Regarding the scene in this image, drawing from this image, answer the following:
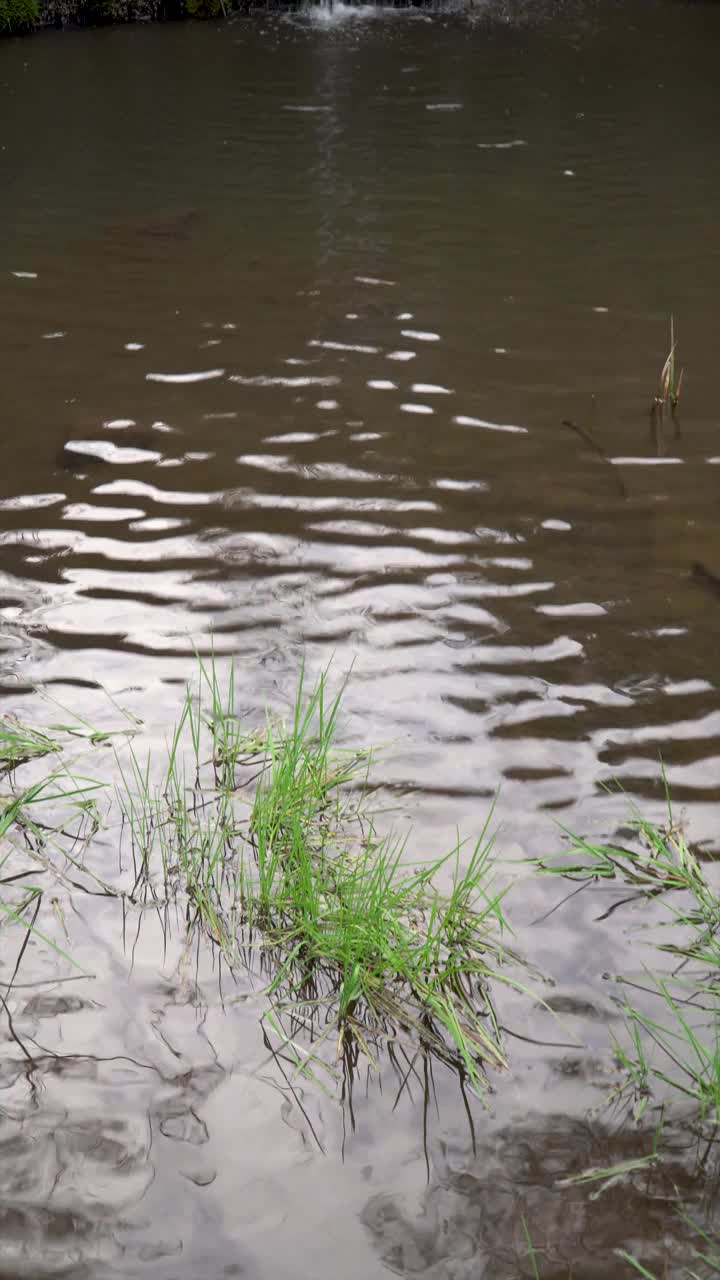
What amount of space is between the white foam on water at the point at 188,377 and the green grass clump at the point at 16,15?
31.4 ft

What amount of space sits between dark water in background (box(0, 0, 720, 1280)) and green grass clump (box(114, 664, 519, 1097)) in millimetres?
128

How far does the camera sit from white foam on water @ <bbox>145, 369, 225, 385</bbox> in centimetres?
521

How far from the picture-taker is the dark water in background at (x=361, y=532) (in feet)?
6.89

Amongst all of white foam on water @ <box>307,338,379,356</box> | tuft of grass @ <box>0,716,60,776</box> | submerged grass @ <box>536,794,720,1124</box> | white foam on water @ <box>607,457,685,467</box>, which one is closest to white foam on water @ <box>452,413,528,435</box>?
white foam on water @ <box>607,457,685,467</box>

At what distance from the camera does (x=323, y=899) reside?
104 inches

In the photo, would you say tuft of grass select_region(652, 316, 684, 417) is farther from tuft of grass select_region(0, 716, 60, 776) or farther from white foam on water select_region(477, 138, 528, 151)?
white foam on water select_region(477, 138, 528, 151)

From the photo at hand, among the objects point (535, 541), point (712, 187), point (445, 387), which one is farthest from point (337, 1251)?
point (712, 187)

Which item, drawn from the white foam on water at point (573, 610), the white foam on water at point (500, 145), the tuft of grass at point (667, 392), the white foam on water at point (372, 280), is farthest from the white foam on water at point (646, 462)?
the white foam on water at point (500, 145)

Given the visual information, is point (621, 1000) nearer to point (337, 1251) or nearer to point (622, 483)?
point (337, 1251)

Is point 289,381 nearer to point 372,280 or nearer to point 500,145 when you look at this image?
point 372,280

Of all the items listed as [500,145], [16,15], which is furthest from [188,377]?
[16,15]

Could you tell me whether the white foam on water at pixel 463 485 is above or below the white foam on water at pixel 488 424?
below

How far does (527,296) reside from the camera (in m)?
6.04

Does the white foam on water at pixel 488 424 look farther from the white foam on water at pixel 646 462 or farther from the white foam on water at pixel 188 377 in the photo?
the white foam on water at pixel 188 377
